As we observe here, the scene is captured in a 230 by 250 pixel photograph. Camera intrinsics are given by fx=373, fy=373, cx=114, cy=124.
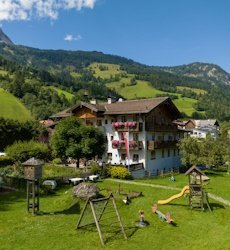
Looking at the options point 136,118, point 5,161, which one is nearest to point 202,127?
point 136,118

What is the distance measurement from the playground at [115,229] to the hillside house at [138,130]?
21686 millimetres

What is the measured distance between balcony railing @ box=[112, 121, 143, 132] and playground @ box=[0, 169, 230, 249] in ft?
72.3

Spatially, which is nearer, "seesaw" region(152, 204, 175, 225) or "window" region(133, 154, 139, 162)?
"seesaw" region(152, 204, 175, 225)

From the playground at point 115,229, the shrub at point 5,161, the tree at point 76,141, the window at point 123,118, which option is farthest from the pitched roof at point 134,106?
the playground at point 115,229

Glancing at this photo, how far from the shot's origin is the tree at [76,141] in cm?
4897

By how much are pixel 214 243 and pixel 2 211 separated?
1526 cm

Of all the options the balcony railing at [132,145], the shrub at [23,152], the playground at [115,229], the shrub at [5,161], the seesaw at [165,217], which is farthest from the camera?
the balcony railing at [132,145]

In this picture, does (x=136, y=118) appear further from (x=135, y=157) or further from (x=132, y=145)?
(x=135, y=157)

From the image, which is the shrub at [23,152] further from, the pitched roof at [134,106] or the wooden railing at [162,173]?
the wooden railing at [162,173]

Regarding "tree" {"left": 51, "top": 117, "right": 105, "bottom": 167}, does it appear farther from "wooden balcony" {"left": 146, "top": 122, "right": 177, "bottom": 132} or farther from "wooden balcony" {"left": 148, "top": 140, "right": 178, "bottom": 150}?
"wooden balcony" {"left": 146, "top": 122, "right": 177, "bottom": 132}

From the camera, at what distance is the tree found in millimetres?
48969

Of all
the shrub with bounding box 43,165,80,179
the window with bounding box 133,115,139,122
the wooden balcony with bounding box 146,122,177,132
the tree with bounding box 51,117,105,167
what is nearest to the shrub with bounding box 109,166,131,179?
the tree with bounding box 51,117,105,167

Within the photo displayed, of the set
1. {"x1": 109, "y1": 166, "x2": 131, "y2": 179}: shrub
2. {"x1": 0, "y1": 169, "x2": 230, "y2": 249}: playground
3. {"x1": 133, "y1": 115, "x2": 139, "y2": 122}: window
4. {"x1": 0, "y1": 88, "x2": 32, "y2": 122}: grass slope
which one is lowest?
{"x1": 0, "y1": 169, "x2": 230, "y2": 249}: playground

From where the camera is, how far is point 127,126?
5512 centimetres
